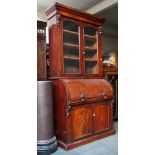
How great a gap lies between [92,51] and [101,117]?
4.19 feet

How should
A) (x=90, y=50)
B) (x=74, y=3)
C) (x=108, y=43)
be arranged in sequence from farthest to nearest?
(x=108, y=43), (x=74, y=3), (x=90, y=50)

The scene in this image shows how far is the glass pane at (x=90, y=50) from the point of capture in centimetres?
310

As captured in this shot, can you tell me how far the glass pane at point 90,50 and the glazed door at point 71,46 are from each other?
0.65 ft

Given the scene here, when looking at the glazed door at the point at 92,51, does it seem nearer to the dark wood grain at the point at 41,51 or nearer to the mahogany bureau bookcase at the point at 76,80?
the mahogany bureau bookcase at the point at 76,80

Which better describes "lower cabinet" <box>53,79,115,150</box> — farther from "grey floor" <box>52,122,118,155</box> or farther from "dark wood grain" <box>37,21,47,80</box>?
"dark wood grain" <box>37,21,47,80</box>

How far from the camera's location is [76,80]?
2717 mm

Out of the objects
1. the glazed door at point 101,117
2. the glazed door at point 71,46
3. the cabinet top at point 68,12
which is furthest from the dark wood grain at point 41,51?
the glazed door at point 101,117

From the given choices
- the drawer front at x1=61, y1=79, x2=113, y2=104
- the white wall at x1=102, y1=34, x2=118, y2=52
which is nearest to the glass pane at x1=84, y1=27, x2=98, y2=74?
the drawer front at x1=61, y1=79, x2=113, y2=104

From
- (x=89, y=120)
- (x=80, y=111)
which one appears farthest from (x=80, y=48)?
(x=89, y=120)

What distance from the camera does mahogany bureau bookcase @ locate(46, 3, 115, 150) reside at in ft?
8.17

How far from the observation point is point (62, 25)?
107 inches

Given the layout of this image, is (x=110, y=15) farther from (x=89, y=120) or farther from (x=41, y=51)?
(x=89, y=120)
